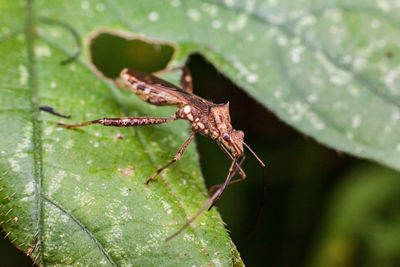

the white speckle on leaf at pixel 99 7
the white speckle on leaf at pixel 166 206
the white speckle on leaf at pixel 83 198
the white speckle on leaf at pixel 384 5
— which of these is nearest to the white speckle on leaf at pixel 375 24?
the white speckle on leaf at pixel 384 5

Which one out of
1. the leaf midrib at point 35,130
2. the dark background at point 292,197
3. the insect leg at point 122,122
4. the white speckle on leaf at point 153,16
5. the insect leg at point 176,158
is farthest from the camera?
the dark background at point 292,197

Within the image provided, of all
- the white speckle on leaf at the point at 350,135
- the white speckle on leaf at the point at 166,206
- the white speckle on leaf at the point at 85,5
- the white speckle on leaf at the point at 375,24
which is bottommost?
the white speckle on leaf at the point at 166,206

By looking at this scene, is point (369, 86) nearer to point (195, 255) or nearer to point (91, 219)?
point (195, 255)

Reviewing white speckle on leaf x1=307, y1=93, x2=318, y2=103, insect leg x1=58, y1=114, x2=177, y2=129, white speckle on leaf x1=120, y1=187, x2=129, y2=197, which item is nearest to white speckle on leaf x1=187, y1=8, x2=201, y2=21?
insect leg x1=58, y1=114, x2=177, y2=129

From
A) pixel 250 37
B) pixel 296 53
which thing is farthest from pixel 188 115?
pixel 296 53

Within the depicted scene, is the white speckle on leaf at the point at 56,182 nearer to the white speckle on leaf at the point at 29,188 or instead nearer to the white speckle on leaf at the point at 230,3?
the white speckle on leaf at the point at 29,188

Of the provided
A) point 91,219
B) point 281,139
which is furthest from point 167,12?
point 91,219

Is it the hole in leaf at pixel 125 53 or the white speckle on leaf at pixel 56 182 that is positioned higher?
the hole in leaf at pixel 125 53
